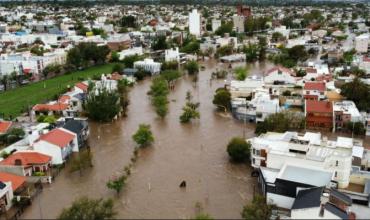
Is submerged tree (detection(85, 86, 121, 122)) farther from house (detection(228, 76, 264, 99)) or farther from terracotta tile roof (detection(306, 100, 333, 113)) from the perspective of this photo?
terracotta tile roof (detection(306, 100, 333, 113))

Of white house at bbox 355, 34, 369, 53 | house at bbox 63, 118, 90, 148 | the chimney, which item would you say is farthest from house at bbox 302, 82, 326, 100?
white house at bbox 355, 34, 369, 53

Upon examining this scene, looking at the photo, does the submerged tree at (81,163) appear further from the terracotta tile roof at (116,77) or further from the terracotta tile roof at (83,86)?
the terracotta tile roof at (116,77)

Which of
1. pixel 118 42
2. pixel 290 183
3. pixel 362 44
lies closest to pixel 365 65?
pixel 362 44

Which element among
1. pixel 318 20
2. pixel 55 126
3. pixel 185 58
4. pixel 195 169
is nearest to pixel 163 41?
pixel 185 58

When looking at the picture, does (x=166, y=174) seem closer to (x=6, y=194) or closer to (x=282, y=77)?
(x=6, y=194)

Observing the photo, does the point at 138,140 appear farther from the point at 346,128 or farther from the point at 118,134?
the point at 346,128
